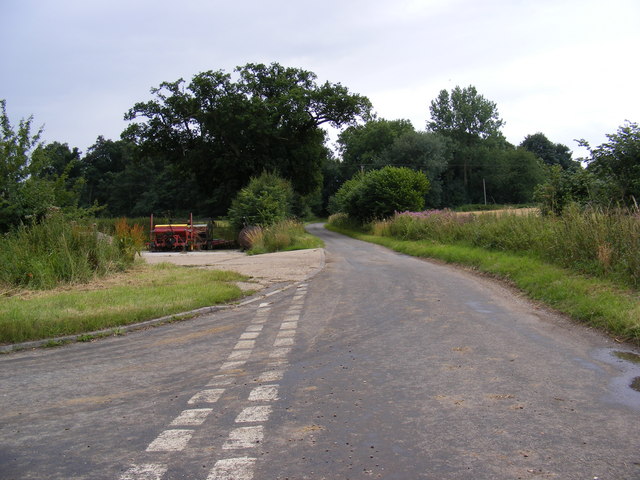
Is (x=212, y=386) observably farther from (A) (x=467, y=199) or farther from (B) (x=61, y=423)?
(A) (x=467, y=199)

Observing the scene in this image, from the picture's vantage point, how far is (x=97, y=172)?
102938mm

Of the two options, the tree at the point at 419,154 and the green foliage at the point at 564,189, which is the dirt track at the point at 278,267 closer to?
the green foliage at the point at 564,189

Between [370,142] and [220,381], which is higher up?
[370,142]

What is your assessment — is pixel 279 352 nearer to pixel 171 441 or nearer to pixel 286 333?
pixel 286 333

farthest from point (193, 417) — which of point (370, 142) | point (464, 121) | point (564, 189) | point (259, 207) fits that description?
point (464, 121)

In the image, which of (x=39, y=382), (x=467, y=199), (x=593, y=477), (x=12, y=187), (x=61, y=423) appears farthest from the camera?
(x=467, y=199)

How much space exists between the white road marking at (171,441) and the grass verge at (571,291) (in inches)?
234

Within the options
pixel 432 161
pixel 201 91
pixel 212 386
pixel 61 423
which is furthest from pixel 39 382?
pixel 432 161

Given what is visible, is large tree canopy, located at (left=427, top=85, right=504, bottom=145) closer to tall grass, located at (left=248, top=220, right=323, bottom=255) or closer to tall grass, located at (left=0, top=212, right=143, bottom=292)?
tall grass, located at (left=248, top=220, right=323, bottom=255)

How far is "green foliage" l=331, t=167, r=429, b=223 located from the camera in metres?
42.6

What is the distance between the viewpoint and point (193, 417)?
4836 mm

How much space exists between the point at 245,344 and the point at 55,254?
7.70 m

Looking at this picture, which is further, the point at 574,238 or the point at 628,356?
the point at 574,238

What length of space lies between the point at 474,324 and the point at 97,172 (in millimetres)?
104645
